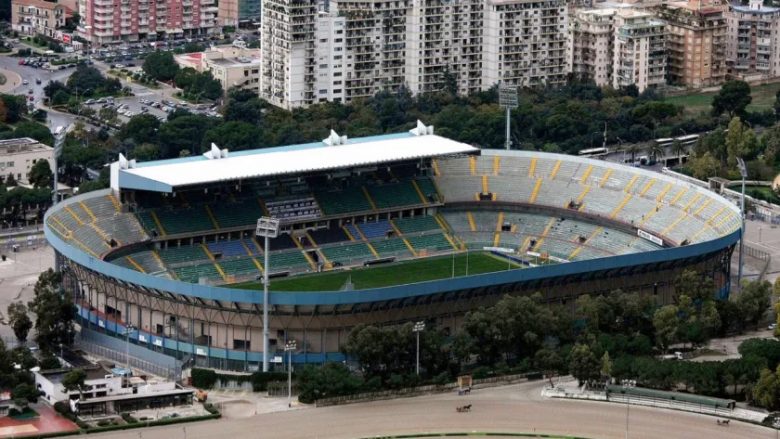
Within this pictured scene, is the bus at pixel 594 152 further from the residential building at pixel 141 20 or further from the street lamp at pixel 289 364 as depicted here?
the residential building at pixel 141 20

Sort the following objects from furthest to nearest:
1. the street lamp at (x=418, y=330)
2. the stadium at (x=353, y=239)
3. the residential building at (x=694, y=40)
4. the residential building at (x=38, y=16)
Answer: the residential building at (x=38, y=16)
the residential building at (x=694, y=40)
the stadium at (x=353, y=239)
the street lamp at (x=418, y=330)

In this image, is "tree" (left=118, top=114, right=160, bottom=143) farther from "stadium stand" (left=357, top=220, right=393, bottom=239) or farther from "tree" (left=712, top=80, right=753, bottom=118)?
"tree" (left=712, top=80, right=753, bottom=118)

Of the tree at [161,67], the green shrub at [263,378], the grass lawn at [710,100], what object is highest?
the tree at [161,67]

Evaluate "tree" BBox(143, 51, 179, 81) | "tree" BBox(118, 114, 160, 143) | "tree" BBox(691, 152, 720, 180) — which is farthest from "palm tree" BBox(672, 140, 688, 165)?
"tree" BBox(143, 51, 179, 81)

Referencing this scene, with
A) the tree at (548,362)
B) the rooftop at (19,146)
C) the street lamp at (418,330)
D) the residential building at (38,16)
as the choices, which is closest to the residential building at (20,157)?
the rooftop at (19,146)

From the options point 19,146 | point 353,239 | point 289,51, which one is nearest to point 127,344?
point 353,239

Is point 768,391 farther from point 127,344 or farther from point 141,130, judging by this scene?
point 141,130

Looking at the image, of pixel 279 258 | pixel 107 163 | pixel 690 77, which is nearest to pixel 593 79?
pixel 690 77
